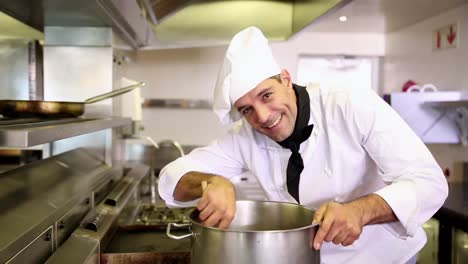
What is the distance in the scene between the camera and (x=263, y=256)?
750mm

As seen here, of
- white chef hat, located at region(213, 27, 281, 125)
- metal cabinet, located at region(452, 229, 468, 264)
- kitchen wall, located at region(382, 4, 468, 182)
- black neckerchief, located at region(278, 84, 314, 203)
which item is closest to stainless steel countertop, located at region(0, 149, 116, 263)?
white chef hat, located at region(213, 27, 281, 125)

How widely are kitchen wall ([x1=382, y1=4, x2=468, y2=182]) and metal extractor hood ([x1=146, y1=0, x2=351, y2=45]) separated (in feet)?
3.57

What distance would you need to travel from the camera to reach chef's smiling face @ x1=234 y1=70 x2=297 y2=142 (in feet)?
3.62

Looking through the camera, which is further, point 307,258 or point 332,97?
point 332,97

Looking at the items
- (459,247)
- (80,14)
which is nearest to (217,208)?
(80,14)

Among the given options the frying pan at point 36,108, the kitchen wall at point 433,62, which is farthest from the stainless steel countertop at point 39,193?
the kitchen wall at point 433,62

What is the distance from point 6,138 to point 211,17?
242 centimetres

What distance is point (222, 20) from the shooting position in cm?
299

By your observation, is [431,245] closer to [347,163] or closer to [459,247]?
[459,247]

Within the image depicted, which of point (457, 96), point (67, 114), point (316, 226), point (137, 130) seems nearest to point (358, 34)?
point (457, 96)

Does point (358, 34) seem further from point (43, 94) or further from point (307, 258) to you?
point (307, 258)

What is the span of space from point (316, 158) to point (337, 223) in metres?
0.44

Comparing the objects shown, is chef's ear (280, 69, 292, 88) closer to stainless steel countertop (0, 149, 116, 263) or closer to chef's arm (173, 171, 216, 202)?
chef's arm (173, 171, 216, 202)

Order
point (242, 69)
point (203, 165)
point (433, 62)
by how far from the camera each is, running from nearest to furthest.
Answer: point (242, 69) → point (203, 165) → point (433, 62)
